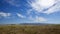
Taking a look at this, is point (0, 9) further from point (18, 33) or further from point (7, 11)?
point (18, 33)

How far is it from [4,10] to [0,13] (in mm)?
144

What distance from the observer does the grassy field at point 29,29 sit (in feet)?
15.8

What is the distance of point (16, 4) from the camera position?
4949 millimetres

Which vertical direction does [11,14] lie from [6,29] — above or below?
above

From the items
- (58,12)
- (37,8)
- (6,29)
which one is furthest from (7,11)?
(58,12)

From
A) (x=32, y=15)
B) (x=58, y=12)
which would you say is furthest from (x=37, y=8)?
(x=58, y=12)

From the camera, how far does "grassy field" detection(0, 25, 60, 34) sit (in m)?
4.80

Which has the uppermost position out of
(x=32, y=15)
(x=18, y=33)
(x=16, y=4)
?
(x=16, y=4)

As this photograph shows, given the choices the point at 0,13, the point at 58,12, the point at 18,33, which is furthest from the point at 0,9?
the point at 58,12

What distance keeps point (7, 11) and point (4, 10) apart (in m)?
0.09

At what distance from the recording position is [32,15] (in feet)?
16.1

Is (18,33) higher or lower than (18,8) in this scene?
lower

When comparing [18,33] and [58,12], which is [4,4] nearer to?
[18,33]

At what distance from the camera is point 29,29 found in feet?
16.0
